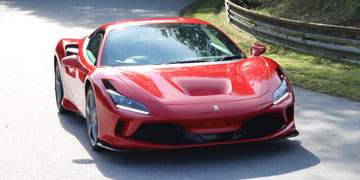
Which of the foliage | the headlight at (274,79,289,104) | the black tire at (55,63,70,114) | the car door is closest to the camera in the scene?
the headlight at (274,79,289,104)

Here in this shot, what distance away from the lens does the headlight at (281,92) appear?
6.13 m

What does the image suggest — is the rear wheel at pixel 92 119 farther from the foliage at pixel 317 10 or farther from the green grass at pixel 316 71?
the foliage at pixel 317 10

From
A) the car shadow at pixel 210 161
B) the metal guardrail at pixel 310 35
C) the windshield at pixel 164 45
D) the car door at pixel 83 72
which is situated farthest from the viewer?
the metal guardrail at pixel 310 35

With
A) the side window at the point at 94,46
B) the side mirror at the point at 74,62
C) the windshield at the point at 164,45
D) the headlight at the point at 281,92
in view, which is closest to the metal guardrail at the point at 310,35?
the windshield at the point at 164,45

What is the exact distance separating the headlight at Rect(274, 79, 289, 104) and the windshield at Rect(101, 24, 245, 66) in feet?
3.22

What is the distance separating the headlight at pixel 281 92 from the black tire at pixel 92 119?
5.64ft

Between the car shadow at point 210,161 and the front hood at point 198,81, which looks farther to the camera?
the front hood at point 198,81

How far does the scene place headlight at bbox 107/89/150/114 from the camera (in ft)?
19.1

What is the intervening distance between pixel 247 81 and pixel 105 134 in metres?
1.45

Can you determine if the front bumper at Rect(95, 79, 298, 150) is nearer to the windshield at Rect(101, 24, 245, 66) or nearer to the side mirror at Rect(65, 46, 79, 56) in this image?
the windshield at Rect(101, 24, 245, 66)

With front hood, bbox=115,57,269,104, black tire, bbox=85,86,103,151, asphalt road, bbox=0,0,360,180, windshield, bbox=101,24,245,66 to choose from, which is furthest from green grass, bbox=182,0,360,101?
black tire, bbox=85,86,103,151

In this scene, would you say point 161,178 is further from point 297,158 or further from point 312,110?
point 312,110

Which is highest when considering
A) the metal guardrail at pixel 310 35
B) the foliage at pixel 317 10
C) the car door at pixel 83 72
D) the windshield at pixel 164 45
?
the windshield at pixel 164 45

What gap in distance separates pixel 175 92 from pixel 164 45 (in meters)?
1.34
